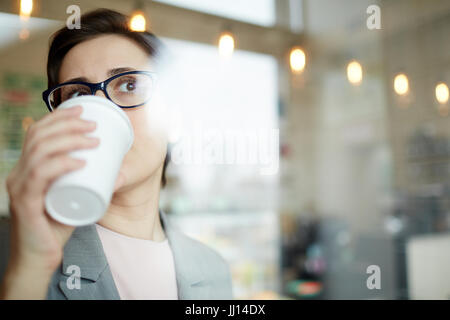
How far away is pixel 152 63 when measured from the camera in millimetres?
654

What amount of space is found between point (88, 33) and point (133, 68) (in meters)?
0.10

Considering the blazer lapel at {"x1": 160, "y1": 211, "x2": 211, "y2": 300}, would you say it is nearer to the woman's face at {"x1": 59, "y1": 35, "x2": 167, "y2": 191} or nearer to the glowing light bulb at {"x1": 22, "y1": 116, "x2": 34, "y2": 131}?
the woman's face at {"x1": 59, "y1": 35, "x2": 167, "y2": 191}

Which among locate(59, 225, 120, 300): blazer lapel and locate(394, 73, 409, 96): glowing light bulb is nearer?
locate(59, 225, 120, 300): blazer lapel

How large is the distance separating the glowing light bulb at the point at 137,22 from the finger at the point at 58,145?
299 mm

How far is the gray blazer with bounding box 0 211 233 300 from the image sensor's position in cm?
58

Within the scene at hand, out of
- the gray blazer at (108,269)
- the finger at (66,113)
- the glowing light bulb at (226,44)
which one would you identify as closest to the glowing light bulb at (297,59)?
the glowing light bulb at (226,44)

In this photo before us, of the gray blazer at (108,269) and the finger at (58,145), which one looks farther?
the gray blazer at (108,269)

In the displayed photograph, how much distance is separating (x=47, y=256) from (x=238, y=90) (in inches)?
23.4

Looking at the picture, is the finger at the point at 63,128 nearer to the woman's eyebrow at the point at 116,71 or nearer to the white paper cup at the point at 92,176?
the white paper cup at the point at 92,176

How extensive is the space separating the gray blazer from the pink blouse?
11 millimetres

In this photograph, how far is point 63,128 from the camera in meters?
0.45

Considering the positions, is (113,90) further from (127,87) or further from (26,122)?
(26,122)

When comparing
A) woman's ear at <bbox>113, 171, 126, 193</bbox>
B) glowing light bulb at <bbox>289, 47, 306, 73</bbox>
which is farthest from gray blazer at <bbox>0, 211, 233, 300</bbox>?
glowing light bulb at <bbox>289, 47, 306, 73</bbox>

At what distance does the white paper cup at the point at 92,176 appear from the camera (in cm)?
41
